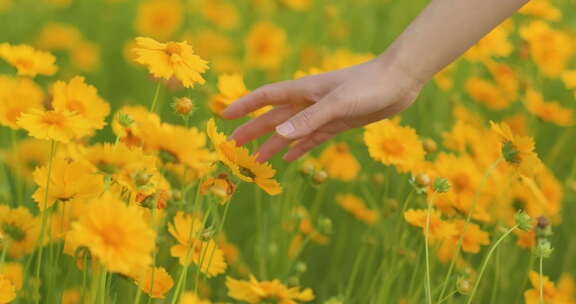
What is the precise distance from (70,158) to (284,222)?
1.27 feet

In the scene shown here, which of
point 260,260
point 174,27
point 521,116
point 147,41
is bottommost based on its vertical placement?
point 260,260

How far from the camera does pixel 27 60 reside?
3.20ft

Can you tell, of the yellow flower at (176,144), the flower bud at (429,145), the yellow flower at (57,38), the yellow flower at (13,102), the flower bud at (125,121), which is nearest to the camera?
the yellow flower at (176,144)

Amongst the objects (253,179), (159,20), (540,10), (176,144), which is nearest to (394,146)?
(253,179)

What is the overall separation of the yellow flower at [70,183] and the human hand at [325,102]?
231mm

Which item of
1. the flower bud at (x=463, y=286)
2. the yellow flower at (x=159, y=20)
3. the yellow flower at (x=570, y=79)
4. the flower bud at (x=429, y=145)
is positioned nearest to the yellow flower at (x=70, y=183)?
the flower bud at (x=463, y=286)

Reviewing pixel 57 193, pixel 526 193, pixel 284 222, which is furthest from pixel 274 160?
pixel 57 193

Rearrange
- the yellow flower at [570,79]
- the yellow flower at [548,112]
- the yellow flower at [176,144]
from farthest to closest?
1. the yellow flower at [548,112]
2. the yellow flower at [570,79]
3. the yellow flower at [176,144]

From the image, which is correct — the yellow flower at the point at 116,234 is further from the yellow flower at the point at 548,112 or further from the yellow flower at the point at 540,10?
the yellow flower at the point at 540,10

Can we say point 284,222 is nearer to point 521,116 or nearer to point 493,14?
point 493,14

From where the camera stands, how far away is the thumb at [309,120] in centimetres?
82

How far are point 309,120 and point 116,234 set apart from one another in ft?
1.10

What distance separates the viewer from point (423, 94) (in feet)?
A: 6.28

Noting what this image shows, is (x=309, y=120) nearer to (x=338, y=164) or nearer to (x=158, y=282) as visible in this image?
(x=158, y=282)
